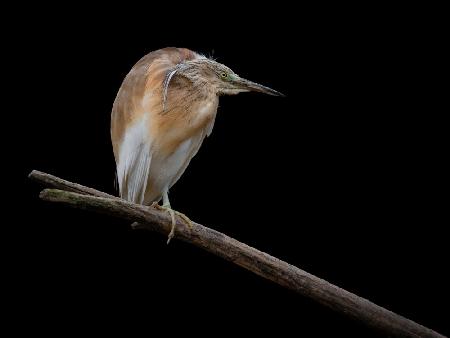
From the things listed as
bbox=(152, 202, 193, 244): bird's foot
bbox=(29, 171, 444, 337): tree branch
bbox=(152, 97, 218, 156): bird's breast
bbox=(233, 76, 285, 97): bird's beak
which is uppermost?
bbox=(233, 76, 285, 97): bird's beak

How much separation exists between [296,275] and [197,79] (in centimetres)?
112

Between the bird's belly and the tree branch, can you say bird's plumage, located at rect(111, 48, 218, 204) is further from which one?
the tree branch

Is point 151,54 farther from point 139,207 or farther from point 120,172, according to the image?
point 139,207

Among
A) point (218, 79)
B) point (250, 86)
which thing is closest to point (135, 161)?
point (218, 79)

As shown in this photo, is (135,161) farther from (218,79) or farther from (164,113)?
(218,79)

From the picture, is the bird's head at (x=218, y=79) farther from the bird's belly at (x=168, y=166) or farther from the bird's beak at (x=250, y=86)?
the bird's belly at (x=168, y=166)

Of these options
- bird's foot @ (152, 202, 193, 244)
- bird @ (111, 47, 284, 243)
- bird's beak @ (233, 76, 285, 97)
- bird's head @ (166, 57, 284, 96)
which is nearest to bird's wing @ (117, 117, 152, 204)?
bird @ (111, 47, 284, 243)

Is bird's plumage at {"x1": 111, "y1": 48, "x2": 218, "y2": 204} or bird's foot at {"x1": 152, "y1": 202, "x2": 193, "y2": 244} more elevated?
bird's plumage at {"x1": 111, "y1": 48, "x2": 218, "y2": 204}

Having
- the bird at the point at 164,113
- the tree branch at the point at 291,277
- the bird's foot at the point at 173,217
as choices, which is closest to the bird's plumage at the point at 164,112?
the bird at the point at 164,113

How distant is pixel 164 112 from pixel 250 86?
0.50 m

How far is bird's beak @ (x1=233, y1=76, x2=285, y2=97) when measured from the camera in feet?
11.7

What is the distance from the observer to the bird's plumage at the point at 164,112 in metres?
3.40

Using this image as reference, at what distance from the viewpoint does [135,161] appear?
3.49m

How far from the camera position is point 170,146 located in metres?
3.46
